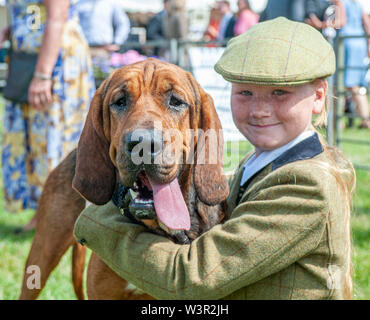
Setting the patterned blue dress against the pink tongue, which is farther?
the patterned blue dress

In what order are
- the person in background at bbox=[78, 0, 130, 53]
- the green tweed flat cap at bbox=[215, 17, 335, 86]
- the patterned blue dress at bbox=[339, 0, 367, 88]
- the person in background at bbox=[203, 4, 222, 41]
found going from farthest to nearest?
the person in background at bbox=[203, 4, 222, 41]
the patterned blue dress at bbox=[339, 0, 367, 88]
the person in background at bbox=[78, 0, 130, 53]
the green tweed flat cap at bbox=[215, 17, 335, 86]

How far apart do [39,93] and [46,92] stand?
60 mm

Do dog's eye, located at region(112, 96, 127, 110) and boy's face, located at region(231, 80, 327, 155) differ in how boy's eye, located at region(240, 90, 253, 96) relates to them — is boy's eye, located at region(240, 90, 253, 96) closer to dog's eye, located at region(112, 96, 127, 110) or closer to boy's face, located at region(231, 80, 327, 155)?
boy's face, located at region(231, 80, 327, 155)

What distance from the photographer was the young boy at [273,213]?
190cm

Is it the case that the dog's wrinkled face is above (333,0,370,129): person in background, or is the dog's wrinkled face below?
above

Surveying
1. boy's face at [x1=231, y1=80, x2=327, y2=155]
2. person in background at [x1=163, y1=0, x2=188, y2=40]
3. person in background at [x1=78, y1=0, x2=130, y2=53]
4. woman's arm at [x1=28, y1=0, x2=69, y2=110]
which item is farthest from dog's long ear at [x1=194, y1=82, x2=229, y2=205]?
person in background at [x1=163, y1=0, x2=188, y2=40]

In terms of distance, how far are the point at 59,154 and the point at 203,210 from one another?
7.73ft

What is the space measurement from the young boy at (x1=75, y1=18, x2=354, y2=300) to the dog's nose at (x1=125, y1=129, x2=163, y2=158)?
0.37 m

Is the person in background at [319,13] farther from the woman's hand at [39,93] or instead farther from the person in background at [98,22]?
the person in background at [98,22]

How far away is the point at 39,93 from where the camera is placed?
4312 mm

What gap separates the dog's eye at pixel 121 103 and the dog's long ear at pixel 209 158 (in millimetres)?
406

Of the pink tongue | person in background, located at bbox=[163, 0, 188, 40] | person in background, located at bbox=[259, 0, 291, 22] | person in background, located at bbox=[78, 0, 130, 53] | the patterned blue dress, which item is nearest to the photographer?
the pink tongue

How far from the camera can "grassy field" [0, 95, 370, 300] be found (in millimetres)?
3711
